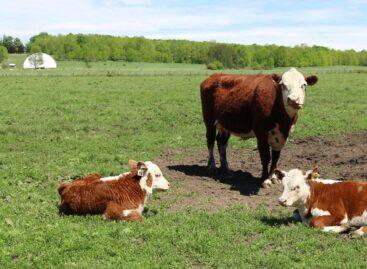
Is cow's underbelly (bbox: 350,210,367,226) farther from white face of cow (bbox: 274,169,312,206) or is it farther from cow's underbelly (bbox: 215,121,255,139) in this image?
cow's underbelly (bbox: 215,121,255,139)

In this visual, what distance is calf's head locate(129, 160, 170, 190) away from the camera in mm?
9408

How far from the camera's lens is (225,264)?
7.23 metres

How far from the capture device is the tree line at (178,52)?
13462 cm

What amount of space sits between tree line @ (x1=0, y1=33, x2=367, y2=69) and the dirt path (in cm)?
11007

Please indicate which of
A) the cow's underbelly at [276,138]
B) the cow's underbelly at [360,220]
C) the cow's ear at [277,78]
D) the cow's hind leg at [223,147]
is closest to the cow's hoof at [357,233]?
the cow's underbelly at [360,220]

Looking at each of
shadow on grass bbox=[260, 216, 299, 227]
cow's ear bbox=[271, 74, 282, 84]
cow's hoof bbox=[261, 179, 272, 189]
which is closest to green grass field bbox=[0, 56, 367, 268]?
shadow on grass bbox=[260, 216, 299, 227]

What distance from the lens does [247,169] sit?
14062 millimetres

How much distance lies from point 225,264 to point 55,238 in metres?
2.60

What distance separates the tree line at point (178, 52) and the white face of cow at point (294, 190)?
4627 inches

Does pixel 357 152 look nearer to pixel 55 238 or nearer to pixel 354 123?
pixel 354 123

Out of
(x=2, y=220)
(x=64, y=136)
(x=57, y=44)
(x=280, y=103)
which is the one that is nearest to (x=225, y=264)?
(x=2, y=220)

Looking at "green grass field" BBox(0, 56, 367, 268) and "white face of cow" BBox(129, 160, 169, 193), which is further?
"white face of cow" BBox(129, 160, 169, 193)

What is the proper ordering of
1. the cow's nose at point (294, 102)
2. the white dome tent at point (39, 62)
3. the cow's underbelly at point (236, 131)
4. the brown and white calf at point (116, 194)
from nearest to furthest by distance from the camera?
the brown and white calf at point (116, 194) → the cow's nose at point (294, 102) → the cow's underbelly at point (236, 131) → the white dome tent at point (39, 62)

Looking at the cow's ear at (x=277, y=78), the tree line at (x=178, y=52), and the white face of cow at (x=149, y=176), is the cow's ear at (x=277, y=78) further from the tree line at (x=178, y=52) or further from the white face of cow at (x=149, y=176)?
the tree line at (x=178, y=52)
